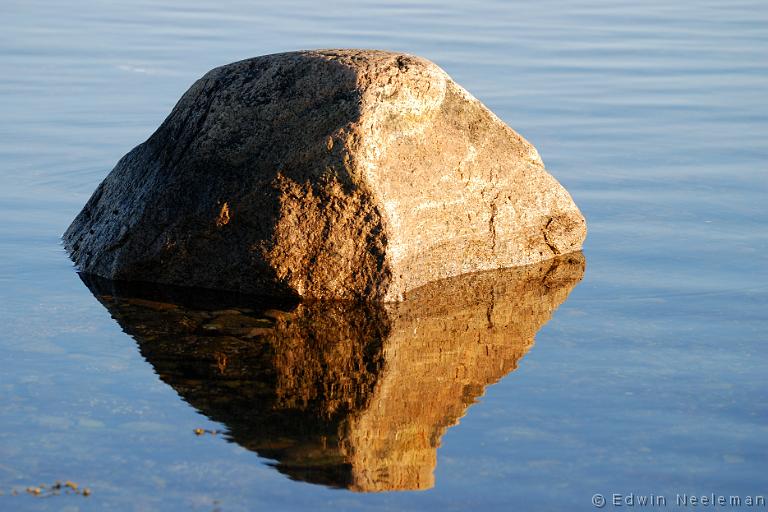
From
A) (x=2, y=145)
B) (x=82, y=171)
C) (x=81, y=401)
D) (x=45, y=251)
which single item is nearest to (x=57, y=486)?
(x=81, y=401)

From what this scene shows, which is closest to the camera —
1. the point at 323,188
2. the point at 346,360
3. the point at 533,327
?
the point at 346,360

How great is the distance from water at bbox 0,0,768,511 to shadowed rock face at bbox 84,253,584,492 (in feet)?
0.15

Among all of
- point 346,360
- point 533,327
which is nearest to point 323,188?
point 346,360

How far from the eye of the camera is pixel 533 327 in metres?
6.31

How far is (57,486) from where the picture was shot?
4.33 m

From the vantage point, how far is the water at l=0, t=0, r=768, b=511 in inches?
175

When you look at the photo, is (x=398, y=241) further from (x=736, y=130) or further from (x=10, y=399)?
(x=736, y=130)

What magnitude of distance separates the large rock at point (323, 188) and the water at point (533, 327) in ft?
1.64

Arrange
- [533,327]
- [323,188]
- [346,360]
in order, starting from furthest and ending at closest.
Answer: [323,188] → [533,327] → [346,360]

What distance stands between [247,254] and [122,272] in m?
0.88

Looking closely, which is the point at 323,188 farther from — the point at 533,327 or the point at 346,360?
the point at 533,327

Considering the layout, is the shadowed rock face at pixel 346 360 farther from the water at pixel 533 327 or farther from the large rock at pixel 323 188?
the large rock at pixel 323 188

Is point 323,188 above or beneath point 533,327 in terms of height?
above

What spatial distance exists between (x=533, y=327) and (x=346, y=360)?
3.79 ft
